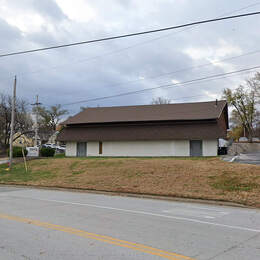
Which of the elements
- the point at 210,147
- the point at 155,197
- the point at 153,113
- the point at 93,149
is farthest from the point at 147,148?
the point at 155,197

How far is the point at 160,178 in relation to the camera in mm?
17469

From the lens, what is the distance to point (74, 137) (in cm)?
3925

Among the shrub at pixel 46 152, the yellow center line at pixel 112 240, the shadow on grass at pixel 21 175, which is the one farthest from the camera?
the shrub at pixel 46 152

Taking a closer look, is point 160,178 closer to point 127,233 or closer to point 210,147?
point 127,233

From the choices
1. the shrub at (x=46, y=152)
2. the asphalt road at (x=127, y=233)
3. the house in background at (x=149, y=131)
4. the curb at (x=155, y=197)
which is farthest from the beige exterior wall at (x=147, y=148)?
the asphalt road at (x=127, y=233)

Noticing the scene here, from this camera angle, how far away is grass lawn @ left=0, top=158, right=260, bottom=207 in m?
13.9

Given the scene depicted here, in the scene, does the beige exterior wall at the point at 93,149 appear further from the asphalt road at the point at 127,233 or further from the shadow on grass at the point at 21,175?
the asphalt road at the point at 127,233

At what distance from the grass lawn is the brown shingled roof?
13.2m

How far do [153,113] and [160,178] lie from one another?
21916 mm

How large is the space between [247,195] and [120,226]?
7.12 metres

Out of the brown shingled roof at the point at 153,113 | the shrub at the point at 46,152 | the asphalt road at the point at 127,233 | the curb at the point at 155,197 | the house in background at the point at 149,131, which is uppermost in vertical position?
the brown shingled roof at the point at 153,113

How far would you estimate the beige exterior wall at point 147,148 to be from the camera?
3403 centimetres

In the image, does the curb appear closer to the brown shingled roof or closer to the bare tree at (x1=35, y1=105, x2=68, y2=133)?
the brown shingled roof

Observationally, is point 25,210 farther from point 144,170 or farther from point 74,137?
point 74,137
